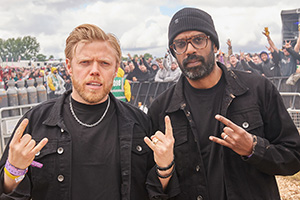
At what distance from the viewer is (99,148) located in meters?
2.37

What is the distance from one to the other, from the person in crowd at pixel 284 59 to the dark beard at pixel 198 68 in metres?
8.70

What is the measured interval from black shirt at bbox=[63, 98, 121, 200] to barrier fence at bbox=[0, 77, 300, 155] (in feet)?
17.3

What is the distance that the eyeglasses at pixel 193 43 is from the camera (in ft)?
8.68

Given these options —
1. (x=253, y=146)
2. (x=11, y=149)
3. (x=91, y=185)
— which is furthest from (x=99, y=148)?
(x=253, y=146)

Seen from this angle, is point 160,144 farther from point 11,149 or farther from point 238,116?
point 11,149

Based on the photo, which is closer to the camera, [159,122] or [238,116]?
[238,116]

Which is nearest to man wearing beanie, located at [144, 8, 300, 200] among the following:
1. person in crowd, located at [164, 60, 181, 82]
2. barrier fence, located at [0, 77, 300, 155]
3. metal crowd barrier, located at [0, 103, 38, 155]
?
barrier fence, located at [0, 77, 300, 155]

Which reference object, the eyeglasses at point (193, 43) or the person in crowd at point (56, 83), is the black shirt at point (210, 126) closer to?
the eyeglasses at point (193, 43)

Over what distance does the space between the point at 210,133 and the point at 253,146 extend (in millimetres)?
375

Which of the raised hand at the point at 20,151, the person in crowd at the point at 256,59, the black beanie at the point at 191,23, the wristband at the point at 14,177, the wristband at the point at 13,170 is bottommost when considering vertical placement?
the wristband at the point at 14,177

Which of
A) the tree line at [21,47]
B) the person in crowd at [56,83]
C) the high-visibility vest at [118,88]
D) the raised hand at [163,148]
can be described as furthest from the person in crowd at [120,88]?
the tree line at [21,47]

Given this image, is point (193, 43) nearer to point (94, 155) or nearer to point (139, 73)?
point (94, 155)

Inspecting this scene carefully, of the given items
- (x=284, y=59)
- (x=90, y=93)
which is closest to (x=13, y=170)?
(x=90, y=93)

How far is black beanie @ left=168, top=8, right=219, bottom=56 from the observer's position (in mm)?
Answer: 2637
